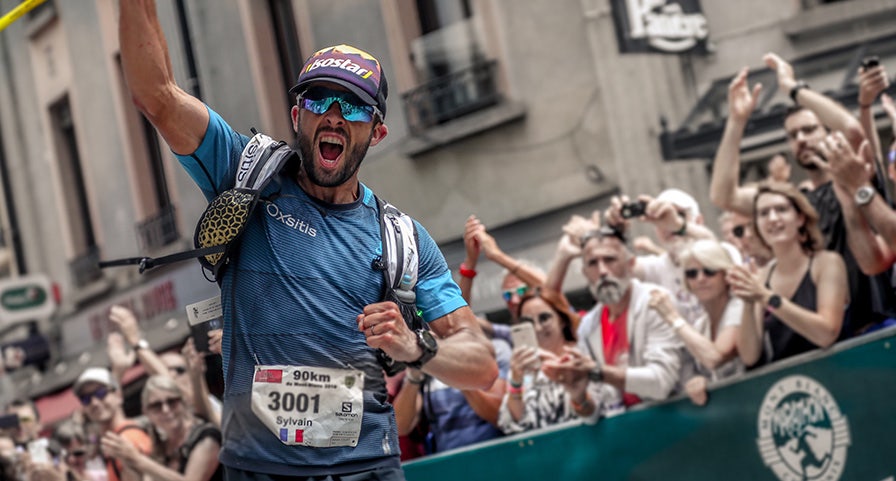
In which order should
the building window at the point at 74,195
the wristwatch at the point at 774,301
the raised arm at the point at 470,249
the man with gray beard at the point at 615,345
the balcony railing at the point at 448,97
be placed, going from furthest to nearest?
the building window at the point at 74,195 < the balcony railing at the point at 448,97 < the man with gray beard at the point at 615,345 < the raised arm at the point at 470,249 < the wristwatch at the point at 774,301

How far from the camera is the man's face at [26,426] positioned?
10.0 metres

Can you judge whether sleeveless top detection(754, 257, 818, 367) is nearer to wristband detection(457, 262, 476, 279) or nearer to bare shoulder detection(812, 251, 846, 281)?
bare shoulder detection(812, 251, 846, 281)

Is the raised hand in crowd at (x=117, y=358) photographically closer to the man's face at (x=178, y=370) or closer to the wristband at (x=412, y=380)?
the man's face at (x=178, y=370)

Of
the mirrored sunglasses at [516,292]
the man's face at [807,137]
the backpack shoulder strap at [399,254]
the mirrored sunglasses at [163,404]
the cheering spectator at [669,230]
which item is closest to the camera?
the backpack shoulder strap at [399,254]

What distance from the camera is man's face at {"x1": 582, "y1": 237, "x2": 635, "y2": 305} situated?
20.5 feet

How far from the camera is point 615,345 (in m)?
6.23

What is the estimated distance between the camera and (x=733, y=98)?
6395mm

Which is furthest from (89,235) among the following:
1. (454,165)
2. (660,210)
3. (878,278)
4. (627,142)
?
(878,278)

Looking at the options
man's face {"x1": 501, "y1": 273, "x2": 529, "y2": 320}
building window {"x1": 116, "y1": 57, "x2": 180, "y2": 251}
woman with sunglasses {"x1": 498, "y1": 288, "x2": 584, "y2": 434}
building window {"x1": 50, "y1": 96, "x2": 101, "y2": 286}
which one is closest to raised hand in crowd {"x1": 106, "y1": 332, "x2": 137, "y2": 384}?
man's face {"x1": 501, "y1": 273, "x2": 529, "y2": 320}

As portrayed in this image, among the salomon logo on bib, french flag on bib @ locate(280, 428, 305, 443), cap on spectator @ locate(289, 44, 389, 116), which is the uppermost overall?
cap on spectator @ locate(289, 44, 389, 116)

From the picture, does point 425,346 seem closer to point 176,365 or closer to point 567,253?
point 567,253

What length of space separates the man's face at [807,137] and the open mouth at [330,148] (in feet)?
9.94

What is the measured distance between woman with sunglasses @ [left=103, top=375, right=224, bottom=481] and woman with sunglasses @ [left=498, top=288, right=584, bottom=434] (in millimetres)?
1410

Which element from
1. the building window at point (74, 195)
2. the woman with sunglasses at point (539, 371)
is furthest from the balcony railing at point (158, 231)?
the woman with sunglasses at point (539, 371)
